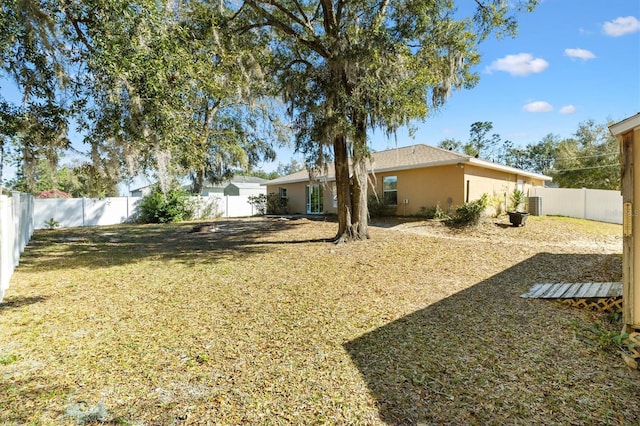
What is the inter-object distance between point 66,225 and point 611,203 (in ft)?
82.2

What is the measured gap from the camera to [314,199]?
1897 centimetres

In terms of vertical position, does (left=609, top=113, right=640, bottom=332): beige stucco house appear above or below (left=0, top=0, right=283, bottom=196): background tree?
below

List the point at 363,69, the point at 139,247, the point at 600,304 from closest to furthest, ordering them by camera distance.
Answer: the point at 600,304 < the point at 363,69 < the point at 139,247

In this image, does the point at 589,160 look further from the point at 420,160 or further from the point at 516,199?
the point at 420,160

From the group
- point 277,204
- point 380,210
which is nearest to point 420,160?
point 380,210

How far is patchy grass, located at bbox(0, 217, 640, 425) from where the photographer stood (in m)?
2.52

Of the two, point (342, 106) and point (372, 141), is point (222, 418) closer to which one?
point (342, 106)

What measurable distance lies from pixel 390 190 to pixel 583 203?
28.5 ft

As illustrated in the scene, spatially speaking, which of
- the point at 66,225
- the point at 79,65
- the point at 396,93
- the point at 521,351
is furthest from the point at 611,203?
the point at 66,225

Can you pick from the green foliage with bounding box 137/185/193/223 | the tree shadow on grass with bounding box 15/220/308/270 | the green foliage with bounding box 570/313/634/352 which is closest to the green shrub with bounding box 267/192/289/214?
the green foliage with bounding box 137/185/193/223

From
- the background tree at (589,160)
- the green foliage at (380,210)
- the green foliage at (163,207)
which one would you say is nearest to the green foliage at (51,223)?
the green foliage at (163,207)

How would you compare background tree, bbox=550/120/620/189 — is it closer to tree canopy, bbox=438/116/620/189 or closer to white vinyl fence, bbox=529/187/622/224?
tree canopy, bbox=438/116/620/189

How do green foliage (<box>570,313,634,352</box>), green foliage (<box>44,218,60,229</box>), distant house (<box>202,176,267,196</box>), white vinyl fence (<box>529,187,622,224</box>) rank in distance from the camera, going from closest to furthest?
green foliage (<box>570,313,634,352</box>)
white vinyl fence (<box>529,187,622,224</box>)
green foliage (<box>44,218,60,229</box>)
distant house (<box>202,176,267,196</box>)

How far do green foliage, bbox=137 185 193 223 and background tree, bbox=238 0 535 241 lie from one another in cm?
1113
